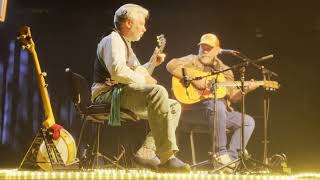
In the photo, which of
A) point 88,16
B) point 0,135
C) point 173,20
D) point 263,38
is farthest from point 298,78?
point 0,135

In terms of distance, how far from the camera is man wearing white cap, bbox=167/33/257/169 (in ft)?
16.6

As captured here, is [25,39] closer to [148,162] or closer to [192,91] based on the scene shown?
[148,162]

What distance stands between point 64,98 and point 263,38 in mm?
2425

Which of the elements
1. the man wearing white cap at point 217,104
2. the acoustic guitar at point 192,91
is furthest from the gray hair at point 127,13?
the acoustic guitar at point 192,91

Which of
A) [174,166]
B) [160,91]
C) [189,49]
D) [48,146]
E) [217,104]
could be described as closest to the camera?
[174,166]

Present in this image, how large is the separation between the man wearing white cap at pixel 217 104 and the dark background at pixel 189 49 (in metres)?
0.39

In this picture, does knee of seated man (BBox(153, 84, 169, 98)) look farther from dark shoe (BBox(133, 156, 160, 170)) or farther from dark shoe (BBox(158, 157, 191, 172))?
dark shoe (BBox(133, 156, 160, 170))

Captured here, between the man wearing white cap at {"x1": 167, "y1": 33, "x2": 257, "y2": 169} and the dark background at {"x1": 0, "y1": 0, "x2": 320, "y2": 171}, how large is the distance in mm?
387

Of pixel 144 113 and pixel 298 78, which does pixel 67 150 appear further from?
pixel 298 78

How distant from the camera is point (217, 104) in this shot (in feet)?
17.1

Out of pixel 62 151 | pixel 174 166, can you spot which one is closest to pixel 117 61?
pixel 174 166

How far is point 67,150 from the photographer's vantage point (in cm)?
414

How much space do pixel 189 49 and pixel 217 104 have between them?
3.72 ft

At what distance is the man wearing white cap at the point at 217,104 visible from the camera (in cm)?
505
